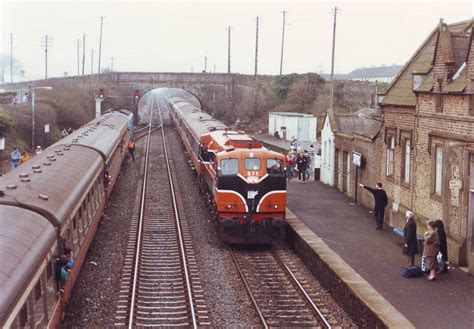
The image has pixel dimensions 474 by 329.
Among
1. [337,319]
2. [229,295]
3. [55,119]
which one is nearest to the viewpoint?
[337,319]

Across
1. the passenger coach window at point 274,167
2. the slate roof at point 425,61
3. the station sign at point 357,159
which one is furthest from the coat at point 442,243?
the station sign at point 357,159

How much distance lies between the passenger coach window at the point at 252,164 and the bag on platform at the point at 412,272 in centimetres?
527

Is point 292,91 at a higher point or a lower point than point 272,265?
higher

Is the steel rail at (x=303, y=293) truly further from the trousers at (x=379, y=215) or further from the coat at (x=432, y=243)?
the trousers at (x=379, y=215)

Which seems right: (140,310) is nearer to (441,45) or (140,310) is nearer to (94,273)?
(94,273)

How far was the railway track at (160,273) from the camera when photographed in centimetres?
1208

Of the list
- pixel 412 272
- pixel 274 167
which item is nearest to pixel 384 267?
pixel 412 272


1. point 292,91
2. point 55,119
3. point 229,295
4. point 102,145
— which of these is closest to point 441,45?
point 229,295

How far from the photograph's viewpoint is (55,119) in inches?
1778

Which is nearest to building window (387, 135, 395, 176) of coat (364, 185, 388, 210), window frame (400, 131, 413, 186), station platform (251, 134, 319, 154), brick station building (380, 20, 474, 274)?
brick station building (380, 20, 474, 274)

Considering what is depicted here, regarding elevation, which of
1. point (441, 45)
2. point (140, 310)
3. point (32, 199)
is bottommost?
point (140, 310)

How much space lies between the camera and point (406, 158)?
60.6 feet

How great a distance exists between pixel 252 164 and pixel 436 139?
471cm

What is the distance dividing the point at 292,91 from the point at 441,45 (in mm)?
51633
